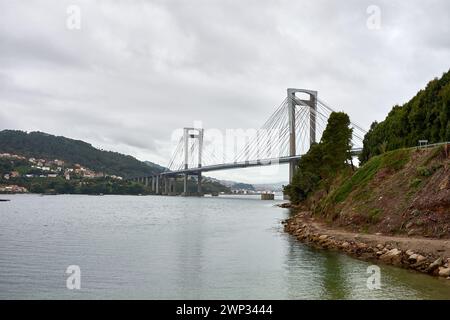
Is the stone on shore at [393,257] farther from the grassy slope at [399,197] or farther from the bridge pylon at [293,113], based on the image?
the bridge pylon at [293,113]

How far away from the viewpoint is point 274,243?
1118 inches

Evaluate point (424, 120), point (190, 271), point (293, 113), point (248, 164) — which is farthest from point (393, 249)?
point (248, 164)

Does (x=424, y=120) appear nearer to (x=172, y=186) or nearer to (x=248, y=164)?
(x=248, y=164)

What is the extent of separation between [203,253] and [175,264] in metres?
3.72

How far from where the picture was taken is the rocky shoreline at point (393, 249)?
1860 centimetres

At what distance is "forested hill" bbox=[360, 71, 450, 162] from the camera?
4041 centimetres

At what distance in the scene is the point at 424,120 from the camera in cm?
4591

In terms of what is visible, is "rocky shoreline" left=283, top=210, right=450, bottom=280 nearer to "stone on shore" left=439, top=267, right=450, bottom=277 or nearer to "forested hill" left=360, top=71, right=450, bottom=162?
"stone on shore" left=439, top=267, right=450, bottom=277

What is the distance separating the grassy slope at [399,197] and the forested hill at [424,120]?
29.5ft

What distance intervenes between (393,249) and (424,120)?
Result: 28.7 meters

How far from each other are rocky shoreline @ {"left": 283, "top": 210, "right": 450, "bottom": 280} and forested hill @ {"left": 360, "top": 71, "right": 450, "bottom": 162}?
682 inches

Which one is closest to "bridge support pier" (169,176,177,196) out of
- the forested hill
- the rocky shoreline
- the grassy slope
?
the forested hill
